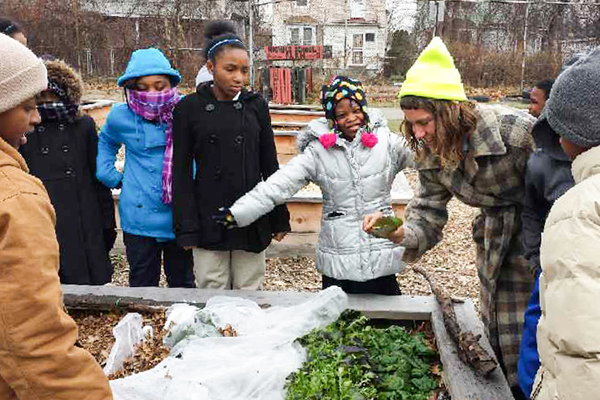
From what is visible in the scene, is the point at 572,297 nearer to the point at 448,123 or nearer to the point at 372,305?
the point at 448,123

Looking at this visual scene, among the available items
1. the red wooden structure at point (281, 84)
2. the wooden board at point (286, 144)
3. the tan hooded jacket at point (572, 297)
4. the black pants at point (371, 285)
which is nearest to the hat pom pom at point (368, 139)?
the black pants at point (371, 285)

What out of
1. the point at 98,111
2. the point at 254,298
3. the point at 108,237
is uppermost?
the point at 98,111

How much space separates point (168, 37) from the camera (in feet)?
62.5

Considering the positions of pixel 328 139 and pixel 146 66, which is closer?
pixel 328 139

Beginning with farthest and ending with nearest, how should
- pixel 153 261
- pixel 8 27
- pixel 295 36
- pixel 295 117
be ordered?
pixel 295 36, pixel 295 117, pixel 8 27, pixel 153 261

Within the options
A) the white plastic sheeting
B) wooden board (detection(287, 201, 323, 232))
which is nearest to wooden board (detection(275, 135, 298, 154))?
wooden board (detection(287, 201, 323, 232))

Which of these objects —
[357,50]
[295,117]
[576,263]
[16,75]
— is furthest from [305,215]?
[357,50]

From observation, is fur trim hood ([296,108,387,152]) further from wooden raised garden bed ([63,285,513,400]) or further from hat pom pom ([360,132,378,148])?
wooden raised garden bed ([63,285,513,400])

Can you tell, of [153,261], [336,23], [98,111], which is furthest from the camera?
[336,23]

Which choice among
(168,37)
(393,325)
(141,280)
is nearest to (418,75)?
(393,325)

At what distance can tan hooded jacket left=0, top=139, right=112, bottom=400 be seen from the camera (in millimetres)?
1359

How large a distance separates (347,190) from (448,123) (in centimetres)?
83

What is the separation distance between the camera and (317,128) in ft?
10.0

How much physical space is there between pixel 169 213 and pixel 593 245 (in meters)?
2.63
